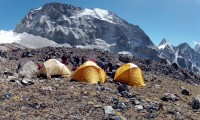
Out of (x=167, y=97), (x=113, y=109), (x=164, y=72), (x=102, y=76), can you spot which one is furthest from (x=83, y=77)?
(x=164, y=72)

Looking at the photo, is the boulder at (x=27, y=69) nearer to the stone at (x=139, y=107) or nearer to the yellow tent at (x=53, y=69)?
the yellow tent at (x=53, y=69)

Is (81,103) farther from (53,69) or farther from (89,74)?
(53,69)

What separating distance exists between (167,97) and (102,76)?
652 cm

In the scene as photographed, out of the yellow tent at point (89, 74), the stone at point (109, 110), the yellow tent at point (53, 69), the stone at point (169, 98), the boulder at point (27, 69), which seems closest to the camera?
the stone at point (109, 110)

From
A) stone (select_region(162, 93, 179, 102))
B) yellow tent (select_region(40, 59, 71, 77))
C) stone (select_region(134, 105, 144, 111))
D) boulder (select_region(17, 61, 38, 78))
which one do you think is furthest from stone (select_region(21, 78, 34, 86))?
stone (select_region(162, 93, 179, 102))

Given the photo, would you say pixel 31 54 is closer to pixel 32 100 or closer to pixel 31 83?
pixel 31 83

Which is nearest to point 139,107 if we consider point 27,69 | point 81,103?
point 81,103

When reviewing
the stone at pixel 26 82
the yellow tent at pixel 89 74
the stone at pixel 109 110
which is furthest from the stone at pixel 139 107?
the yellow tent at pixel 89 74

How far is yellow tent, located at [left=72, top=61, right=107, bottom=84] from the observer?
86.2ft

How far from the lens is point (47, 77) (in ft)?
88.4

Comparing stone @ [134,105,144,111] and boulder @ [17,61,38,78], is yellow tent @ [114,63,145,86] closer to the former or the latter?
boulder @ [17,61,38,78]

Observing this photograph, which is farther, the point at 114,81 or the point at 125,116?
the point at 114,81

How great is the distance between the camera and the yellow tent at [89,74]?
26.3 m

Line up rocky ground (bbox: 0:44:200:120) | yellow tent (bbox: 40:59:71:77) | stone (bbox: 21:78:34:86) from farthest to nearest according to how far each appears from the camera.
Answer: yellow tent (bbox: 40:59:71:77), stone (bbox: 21:78:34:86), rocky ground (bbox: 0:44:200:120)
